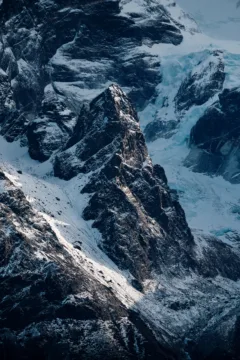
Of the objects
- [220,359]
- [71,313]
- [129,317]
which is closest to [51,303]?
[71,313]

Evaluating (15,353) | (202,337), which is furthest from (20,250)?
(202,337)

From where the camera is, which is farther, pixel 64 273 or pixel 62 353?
pixel 64 273

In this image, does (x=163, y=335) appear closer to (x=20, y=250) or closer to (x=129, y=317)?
(x=129, y=317)

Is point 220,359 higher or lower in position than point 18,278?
lower

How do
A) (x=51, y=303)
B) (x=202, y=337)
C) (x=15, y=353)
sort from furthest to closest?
(x=202, y=337), (x=51, y=303), (x=15, y=353)

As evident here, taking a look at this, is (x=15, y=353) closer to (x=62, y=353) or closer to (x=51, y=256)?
(x=62, y=353)

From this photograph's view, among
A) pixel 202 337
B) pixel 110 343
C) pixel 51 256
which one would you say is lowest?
pixel 202 337

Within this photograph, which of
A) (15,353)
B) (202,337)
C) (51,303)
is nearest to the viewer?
(15,353)
